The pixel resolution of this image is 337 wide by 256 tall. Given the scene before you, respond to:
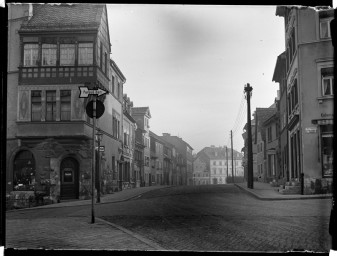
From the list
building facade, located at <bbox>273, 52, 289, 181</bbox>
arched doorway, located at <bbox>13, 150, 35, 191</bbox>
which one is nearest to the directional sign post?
arched doorway, located at <bbox>13, 150, 35, 191</bbox>

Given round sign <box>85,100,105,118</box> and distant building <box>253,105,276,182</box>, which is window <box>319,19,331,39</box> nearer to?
round sign <box>85,100,105,118</box>

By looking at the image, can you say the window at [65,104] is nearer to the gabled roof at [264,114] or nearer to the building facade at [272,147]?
the building facade at [272,147]

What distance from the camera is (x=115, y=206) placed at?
10.4 meters

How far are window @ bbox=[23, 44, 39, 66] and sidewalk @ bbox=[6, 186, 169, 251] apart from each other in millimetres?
2914

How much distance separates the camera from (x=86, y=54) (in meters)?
8.71

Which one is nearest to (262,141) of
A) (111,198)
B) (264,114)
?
(264,114)

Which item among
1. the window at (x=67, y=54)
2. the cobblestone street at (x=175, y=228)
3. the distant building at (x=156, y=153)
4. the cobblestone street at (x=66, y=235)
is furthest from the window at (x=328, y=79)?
the window at (x=67, y=54)

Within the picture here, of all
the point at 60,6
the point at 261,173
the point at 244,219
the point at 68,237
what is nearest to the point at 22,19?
the point at 60,6

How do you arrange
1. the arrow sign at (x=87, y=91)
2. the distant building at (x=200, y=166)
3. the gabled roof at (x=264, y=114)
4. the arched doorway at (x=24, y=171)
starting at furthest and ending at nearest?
the gabled roof at (x=264, y=114), the distant building at (x=200, y=166), the arrow sign at (x=87, y=91), the arched doorway at (x=24, y=171)

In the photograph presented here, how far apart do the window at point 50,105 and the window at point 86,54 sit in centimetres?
93

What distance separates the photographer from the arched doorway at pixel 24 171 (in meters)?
8.45

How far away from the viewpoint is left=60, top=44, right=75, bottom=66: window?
855cm

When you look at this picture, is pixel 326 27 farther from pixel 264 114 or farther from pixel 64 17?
pixel 264 114

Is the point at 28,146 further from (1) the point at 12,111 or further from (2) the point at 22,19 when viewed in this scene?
(2) the point at 22,19
